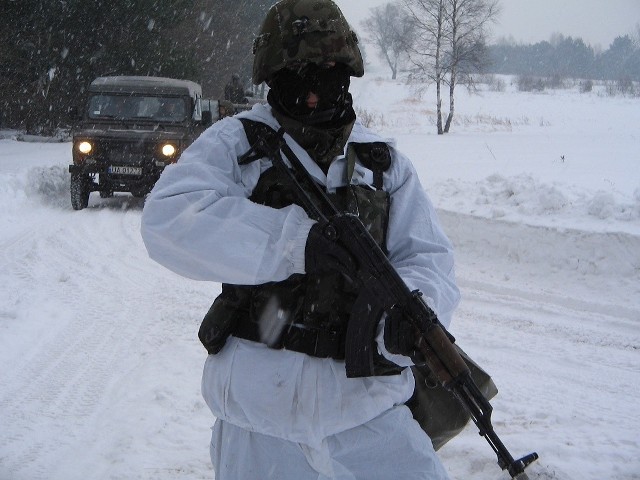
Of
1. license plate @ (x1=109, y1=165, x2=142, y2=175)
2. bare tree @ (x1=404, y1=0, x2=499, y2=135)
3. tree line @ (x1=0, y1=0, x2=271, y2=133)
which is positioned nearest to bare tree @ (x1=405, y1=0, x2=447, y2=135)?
bare tree @ (x1=404, y1=0, x2=499, y2=135)

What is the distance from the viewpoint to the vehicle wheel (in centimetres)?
1102

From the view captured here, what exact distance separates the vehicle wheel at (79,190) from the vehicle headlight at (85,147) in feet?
1.23

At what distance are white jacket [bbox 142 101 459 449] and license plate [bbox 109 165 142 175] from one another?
9.27m

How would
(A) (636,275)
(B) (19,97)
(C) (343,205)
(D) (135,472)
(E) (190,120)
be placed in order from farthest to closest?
(B) (19,97), (E) (190,120), (A) (636,275), (D) (135,472), (C) (343,205)

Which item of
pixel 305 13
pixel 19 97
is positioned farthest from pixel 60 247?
pixel 19 97

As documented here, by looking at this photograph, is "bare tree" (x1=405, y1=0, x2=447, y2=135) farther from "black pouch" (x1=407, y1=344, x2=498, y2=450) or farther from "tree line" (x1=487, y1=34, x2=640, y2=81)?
"tree line" (x1=487, y1=34, x2=640, y2=81)

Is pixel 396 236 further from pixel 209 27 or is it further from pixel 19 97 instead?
pixel 209 27

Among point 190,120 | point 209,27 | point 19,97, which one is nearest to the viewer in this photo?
point 190,120

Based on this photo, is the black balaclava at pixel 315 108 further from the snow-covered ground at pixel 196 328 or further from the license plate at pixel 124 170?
the license plate at pixel 124 170

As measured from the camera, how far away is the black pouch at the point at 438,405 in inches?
80.2

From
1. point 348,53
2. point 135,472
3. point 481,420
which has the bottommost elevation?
point 135,472

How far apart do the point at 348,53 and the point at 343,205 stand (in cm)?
47

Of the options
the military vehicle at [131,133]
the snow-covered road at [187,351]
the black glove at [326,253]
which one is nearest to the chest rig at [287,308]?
the black glove at [326,253]

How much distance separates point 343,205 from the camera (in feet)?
6.31
